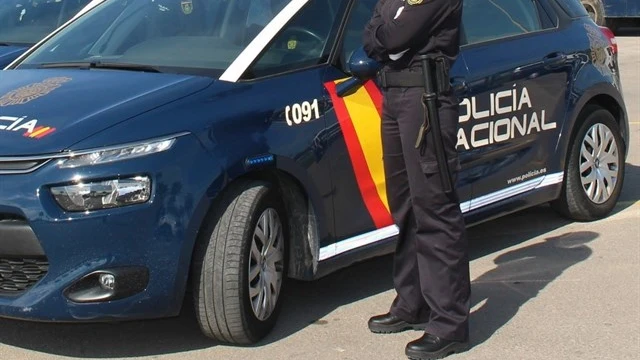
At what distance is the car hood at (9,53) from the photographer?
7.31 m

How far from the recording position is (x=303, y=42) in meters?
4.72

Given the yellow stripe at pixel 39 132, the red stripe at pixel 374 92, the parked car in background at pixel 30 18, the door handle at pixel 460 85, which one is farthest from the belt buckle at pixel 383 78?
the parked car in background at pixel 30 18

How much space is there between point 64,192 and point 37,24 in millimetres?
4752

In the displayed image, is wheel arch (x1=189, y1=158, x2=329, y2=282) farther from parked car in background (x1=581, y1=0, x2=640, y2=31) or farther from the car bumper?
parked car in background (x1=581, y1=0, x2=640, y2=31)

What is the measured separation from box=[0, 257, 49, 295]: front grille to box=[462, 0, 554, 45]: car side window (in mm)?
2552

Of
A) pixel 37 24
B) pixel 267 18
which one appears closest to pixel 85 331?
pixel 267 18

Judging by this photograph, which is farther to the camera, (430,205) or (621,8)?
(621,8)

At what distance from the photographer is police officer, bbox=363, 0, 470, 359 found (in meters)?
4.03

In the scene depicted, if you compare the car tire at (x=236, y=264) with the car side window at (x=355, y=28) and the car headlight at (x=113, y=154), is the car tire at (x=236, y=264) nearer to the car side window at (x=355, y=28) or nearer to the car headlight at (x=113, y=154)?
the car headlight at (x=113, y=154)

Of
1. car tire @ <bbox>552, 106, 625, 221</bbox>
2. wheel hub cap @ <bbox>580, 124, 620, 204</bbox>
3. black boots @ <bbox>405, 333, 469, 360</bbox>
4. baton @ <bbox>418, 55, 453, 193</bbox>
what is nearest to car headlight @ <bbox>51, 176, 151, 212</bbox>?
baton @ <bbox>418, 55, 453, 193</bbox>

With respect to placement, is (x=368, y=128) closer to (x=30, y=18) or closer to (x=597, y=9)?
(x=30, y=18)

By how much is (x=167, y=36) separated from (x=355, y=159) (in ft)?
3.58

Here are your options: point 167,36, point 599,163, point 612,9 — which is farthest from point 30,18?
point 612,9

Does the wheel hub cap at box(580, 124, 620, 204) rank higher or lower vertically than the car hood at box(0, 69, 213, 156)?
lower
